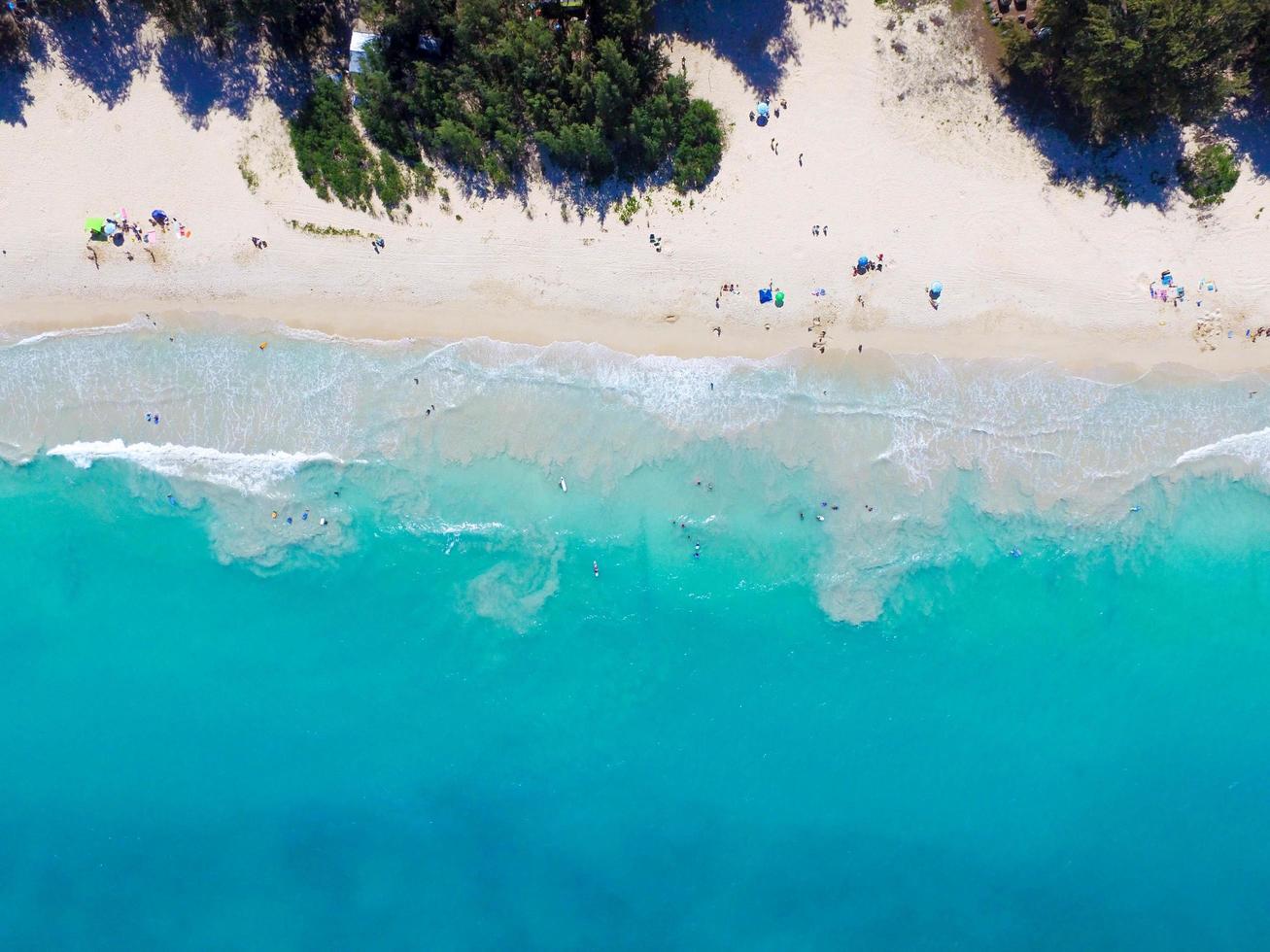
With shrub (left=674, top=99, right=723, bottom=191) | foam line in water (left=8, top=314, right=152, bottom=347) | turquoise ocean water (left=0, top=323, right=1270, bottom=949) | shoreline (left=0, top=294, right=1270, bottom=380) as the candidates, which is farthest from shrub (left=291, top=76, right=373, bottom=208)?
shrub (left=674, top=99, right=723, bottom=191)

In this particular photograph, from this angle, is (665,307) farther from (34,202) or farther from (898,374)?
(34,202)

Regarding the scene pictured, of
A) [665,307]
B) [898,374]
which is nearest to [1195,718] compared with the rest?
[898,374]

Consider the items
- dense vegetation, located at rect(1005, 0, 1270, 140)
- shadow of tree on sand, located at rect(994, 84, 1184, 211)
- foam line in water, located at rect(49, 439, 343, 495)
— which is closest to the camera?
dense vegetation, located at rect(1005, 0, 1270, 140)

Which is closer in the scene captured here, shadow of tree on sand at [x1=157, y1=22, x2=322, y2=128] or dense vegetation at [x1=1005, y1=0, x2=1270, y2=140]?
dense vegetation at [x1=1005, y1=0, x2=1270, y2=140]

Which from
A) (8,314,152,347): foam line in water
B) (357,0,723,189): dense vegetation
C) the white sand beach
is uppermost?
(357,0,723,189): dense vegetation

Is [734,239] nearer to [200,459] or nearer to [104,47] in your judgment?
[200,459]

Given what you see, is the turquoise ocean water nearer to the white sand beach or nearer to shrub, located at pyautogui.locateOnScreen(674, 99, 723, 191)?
the white sand beach

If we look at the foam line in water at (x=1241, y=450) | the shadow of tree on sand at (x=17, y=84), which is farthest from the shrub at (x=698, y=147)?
the shadow of tree on sand at (x=17, y=84)

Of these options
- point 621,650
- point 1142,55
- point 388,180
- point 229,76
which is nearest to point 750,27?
point 1142,55
